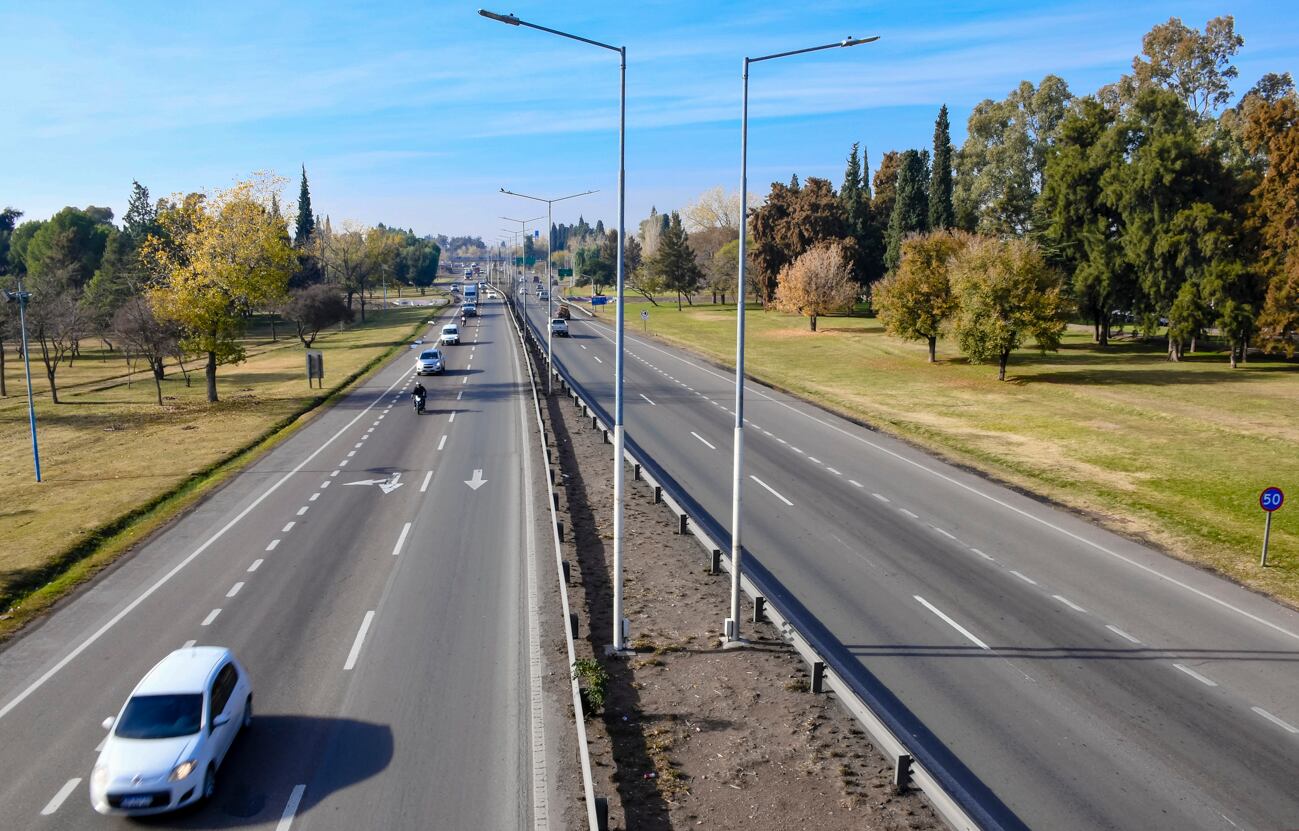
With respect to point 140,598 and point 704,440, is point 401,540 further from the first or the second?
point 704,440

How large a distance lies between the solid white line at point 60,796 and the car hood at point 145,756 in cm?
83

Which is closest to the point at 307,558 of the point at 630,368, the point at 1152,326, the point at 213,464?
the point at 213,464

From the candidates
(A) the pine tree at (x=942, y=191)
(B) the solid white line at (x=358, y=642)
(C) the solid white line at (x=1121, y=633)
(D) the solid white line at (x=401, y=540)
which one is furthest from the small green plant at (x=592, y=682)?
(A) the pine tree at (x=942, y=191)

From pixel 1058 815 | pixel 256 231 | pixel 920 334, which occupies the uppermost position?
pixel 256 231

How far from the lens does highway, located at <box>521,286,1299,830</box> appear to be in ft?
38.5

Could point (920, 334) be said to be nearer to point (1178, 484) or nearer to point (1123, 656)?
point (1178, 484)

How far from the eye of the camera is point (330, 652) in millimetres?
15336

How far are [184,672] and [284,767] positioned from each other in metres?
1.93

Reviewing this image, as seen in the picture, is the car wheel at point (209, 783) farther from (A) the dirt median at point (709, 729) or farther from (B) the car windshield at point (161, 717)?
(A) the dirt median at point (709, 729)

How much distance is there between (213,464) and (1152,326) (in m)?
57.9

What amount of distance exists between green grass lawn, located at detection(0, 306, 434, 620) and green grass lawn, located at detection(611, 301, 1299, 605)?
27.0 metres

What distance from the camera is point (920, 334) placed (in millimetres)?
59875

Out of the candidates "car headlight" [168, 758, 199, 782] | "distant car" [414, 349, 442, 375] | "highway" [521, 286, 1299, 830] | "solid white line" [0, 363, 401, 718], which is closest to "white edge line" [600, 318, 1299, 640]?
"highway" [521, 286, 1299, 830]

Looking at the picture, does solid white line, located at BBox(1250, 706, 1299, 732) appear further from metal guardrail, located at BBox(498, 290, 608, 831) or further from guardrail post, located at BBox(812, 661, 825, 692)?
metal guardrail, located at BBox(498, 290, 608, 831)
